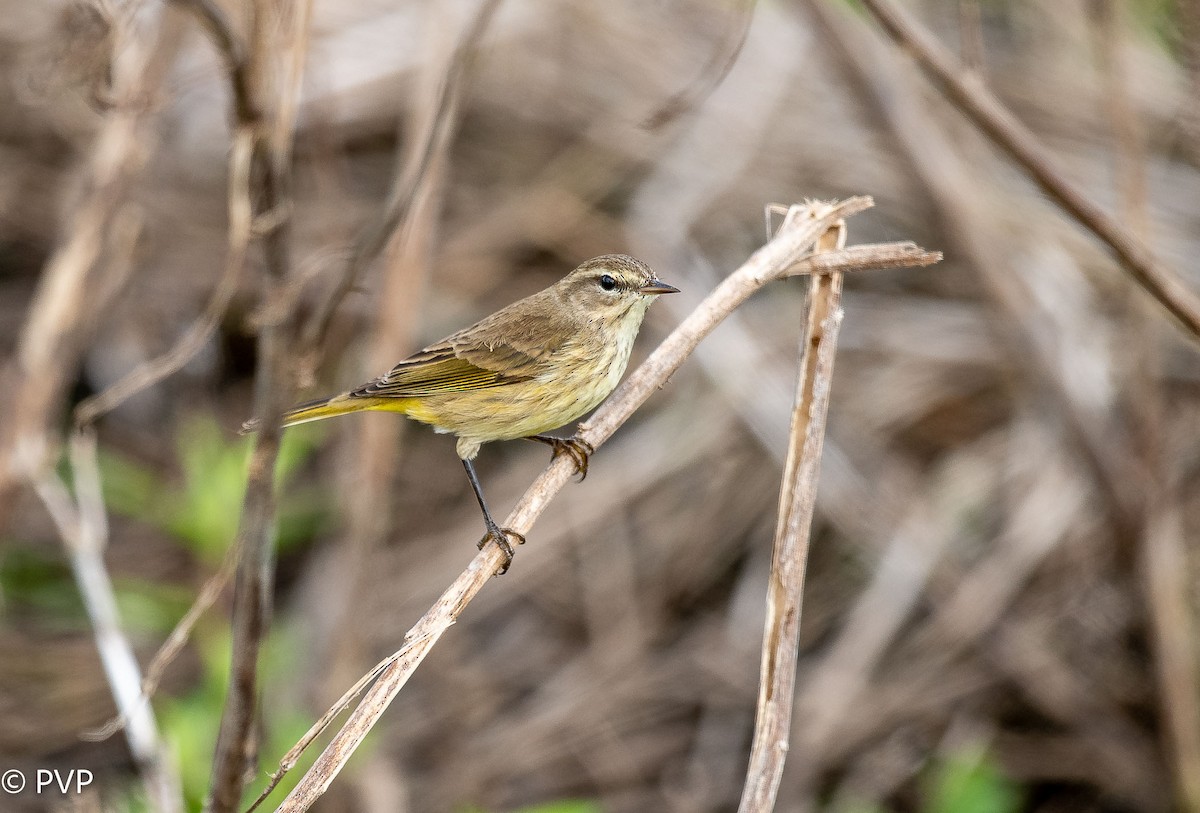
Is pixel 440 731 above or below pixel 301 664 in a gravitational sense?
below

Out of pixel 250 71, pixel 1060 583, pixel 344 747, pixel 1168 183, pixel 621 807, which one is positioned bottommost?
pixel 621 807

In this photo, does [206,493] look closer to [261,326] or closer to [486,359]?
[486,359]

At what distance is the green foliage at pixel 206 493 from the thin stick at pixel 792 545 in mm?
1616

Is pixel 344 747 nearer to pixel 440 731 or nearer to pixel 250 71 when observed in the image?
pixel 250 71

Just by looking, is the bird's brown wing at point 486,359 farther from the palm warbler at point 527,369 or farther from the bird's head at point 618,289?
the bird's head at point 618,289

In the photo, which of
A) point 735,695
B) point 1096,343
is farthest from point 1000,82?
point 735,695

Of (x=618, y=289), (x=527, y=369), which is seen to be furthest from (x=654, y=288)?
(x=527, y=369)

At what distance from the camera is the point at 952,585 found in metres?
5.02

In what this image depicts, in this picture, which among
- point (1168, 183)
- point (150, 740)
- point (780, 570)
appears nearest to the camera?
point (780, 570)

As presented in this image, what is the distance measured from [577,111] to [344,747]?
492 cm

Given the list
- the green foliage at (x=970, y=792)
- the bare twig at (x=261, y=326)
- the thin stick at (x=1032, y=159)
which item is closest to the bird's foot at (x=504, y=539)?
the bare twig at (x=261, y=326)

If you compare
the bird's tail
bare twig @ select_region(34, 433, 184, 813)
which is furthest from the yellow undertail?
bare twig @ select_region(34, 433, 184, 813)

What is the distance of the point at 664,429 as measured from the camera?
5707 millimetres

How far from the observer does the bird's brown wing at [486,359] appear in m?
3.72
